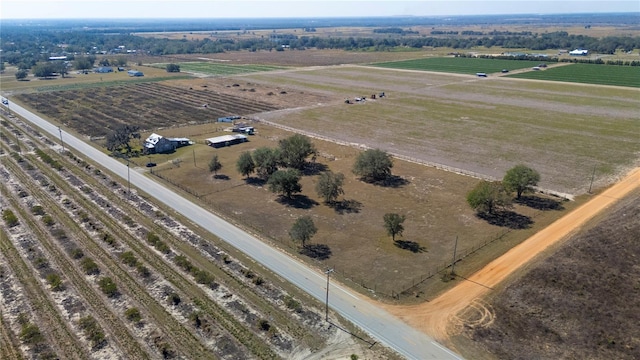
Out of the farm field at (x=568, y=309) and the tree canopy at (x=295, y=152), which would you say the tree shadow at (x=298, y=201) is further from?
the farm field at (x=568, y=309)

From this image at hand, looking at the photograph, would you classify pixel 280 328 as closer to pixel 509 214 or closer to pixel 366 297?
pixel 366 297

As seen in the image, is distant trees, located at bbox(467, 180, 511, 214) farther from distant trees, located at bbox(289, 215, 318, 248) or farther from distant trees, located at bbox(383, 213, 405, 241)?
distant trees, located at bbox(289, 215, 318, 248)

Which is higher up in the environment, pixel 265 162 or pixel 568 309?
pixel 265 162

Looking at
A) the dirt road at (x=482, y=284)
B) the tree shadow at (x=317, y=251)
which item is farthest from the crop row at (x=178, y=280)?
the dirt road at (x=482, y=284)

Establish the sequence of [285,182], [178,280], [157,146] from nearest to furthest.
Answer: [178,280] < [285,182] < [157,146]

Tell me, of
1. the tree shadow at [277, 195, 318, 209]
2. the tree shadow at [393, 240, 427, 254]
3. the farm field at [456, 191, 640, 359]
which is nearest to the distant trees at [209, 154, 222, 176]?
the tree shadow at [277, 195, 318, 209]

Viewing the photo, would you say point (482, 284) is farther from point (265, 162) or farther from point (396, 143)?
point (396, 143)

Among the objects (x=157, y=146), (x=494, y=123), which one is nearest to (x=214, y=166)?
(x=157, y=146)
